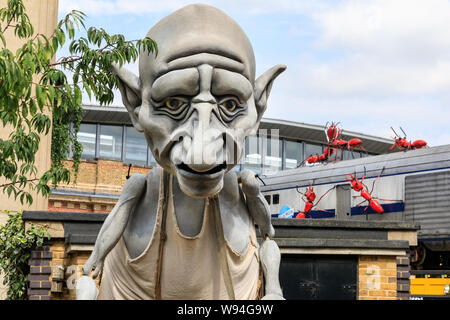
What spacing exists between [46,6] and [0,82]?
1145 cm

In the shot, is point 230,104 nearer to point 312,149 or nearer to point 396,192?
point 396,192

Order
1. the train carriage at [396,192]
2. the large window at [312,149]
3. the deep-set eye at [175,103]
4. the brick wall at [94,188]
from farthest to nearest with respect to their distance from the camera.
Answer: the large window at [312,149], the brick wall at [94,188], the train carriage at [396,192], the deep-set eye at [175,103]

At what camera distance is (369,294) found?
28.6 feet

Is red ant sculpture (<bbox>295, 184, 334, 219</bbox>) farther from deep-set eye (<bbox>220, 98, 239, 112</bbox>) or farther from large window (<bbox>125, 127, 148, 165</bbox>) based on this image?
deep-set eye (<bbox>220, 98, 239, 112</bbox>)

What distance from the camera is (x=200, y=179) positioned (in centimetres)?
272

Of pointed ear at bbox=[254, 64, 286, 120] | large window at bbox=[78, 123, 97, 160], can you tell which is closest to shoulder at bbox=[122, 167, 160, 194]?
pointed ear at bbox=[254, 64, 286, 120]

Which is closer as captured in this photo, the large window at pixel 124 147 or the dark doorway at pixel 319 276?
the dark doorway at pixel 319 276

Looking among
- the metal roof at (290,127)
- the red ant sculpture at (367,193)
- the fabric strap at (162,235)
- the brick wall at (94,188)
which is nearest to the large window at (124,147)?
the metal roof at (290,127)

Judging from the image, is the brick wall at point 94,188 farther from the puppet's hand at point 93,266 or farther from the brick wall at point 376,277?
the puppet's hand at point 93,266

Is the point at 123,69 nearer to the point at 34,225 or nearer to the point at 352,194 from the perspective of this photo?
the point at 34,225

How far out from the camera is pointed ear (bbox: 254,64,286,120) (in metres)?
3.19

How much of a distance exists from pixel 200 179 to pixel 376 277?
6.56m

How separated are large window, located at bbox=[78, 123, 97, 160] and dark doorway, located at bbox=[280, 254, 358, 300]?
20.3m

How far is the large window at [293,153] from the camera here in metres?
32.5
